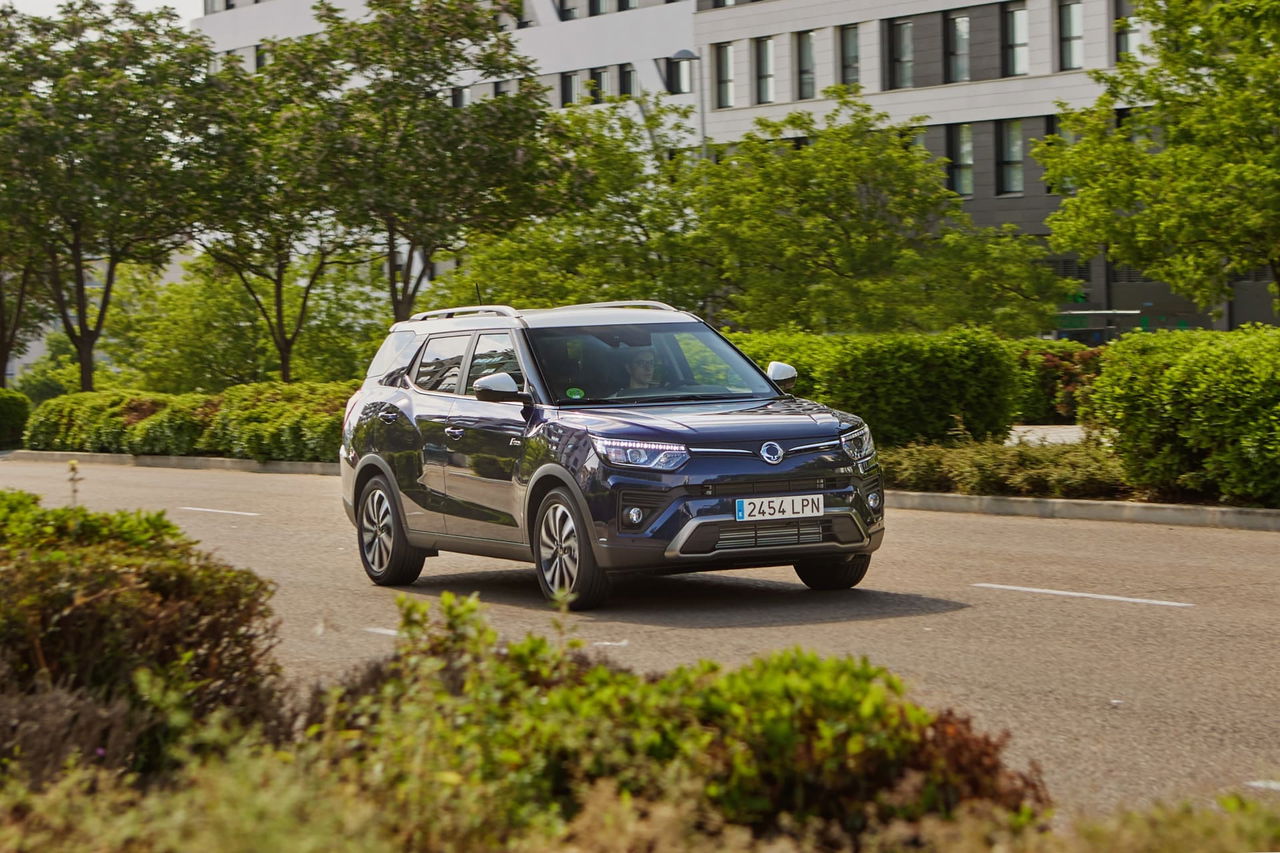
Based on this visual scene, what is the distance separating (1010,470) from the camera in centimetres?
1755

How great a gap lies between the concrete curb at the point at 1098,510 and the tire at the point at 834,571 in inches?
211

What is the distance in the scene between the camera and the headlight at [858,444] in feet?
33.5

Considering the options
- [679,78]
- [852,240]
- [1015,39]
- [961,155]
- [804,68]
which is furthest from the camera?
[679,78]

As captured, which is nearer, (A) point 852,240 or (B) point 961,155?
(A) point 852,240

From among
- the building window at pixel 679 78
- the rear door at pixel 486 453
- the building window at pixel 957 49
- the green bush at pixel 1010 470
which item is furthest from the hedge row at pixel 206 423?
the building window at pixel 679 78

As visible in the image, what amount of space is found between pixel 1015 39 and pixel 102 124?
27719 millimetres

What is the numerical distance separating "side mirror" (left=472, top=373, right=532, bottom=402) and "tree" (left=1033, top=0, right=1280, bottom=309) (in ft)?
81.9

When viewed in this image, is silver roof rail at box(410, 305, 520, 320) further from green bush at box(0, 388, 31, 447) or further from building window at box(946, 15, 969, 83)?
building window at box(946, 15, 969, 83)

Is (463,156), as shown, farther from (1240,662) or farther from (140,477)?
(1240,662)

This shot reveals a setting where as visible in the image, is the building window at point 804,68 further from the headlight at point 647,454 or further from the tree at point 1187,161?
the headlight at point 647,454

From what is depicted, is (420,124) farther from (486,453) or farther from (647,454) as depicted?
(647,454)

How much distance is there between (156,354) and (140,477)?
31.7 metres

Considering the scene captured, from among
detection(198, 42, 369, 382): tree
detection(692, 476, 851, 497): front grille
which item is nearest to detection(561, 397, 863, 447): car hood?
detection(692, 476, 851, 497): front grille

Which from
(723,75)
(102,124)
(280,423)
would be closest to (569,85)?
(723,75)
